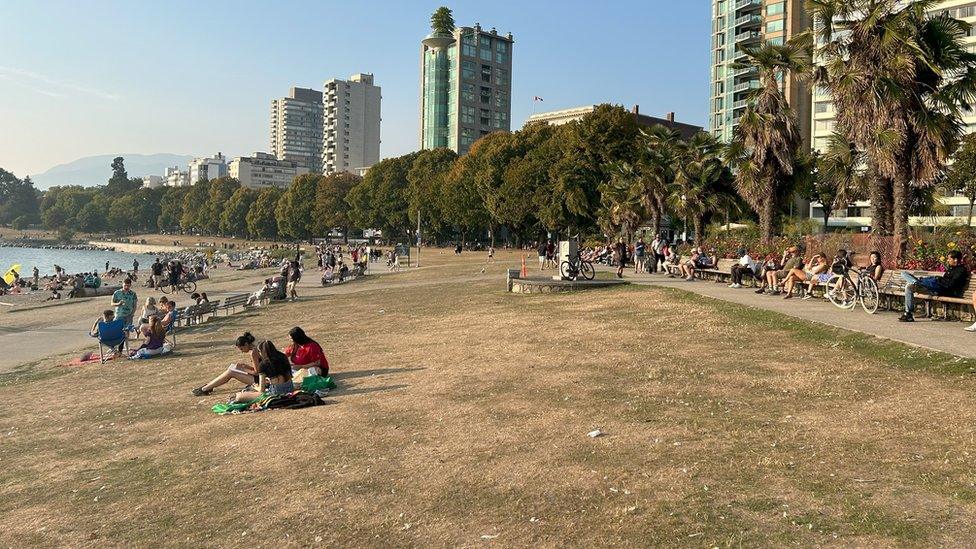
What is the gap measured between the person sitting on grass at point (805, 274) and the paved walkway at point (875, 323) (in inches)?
15.0

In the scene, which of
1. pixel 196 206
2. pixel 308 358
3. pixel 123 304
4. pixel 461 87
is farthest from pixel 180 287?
pixel 196 206

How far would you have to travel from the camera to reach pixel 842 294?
1599cm

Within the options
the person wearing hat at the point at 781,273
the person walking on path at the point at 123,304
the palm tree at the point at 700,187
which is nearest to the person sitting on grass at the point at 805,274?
the person wearing hat at the point at 781,273

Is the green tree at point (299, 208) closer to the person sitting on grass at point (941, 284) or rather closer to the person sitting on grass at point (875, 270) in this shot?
the person sitting on grass at point (875, 270)

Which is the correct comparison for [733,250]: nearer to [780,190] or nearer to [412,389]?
[780,190]

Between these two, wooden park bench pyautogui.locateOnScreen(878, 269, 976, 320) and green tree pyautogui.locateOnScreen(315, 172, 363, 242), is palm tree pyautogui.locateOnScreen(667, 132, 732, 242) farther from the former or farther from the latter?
green tree pyautogui.locateOnScreen(315, 172, 363, 242)

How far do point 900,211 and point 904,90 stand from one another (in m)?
3.30

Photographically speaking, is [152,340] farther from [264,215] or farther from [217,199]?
[217,199]

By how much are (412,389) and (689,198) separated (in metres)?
28.3

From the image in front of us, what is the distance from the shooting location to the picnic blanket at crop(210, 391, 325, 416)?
32.7 feet

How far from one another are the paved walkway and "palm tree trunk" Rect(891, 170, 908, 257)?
2.77 m

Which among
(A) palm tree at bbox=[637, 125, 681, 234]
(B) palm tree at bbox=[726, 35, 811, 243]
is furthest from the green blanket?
(A) palm tree at bbox=[637, 125, 681, 234]

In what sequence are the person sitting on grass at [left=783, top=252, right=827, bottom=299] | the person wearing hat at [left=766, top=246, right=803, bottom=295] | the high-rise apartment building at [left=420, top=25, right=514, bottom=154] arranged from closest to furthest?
the person sitting on grass at [left=783, top=252, right=827, bottom=299] → the person wearing hat at [left=766, top=246, right=803, bottom=295] → the high-rise apartment building at [left=420, top=25, right=514, bottom=154]

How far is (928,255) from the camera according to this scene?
17312 mm
